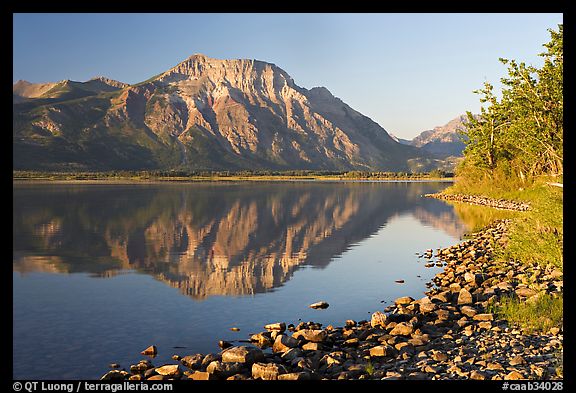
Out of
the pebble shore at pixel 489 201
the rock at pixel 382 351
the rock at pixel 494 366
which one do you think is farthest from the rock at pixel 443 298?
the pebble shore at pixel 489 201

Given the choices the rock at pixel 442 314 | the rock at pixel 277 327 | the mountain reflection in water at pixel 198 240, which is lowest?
the mountain reflection in water at pixel 198 240

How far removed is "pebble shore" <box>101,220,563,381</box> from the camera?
1162 centimetres

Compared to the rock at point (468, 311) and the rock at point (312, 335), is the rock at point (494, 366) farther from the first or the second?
the rock at point (468, 311)

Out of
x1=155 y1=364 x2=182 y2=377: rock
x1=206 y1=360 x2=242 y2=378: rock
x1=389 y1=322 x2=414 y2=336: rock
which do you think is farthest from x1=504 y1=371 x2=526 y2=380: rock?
x1=155 y1=364 x2=182 y2=377: rock

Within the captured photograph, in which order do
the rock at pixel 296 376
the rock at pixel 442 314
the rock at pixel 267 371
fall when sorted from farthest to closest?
the rock at pixel 442 314 < the rock at pixel 267 371 < the rock at pixel 296 376

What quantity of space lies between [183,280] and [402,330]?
14.5 meters

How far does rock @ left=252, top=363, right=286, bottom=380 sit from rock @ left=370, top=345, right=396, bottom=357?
9.47ft

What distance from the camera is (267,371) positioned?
484 inches

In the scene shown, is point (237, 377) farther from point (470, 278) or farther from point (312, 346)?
point (470, 278)

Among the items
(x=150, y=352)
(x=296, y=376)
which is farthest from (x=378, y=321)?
(x=150, y=352)

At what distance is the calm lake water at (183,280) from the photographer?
16.2 meters

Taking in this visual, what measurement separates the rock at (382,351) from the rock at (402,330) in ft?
5.35
